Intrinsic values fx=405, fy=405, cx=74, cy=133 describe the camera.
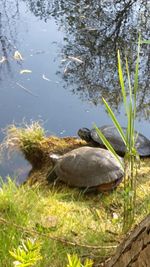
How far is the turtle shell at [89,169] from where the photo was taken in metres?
2.88

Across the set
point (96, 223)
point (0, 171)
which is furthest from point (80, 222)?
point (0, 171)

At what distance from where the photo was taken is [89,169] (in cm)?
294

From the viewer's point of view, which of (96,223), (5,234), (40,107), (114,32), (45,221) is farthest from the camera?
(114,32)

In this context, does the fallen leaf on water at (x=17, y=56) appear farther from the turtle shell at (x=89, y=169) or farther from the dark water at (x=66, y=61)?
the turtle shell at (x=89, y=169)

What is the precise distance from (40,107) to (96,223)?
2066 mm

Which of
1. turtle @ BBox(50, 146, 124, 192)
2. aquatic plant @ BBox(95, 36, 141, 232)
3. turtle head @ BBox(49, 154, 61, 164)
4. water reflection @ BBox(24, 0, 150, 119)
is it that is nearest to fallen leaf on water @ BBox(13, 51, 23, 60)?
water reflection @ BBox(24, 0, 150, 119)

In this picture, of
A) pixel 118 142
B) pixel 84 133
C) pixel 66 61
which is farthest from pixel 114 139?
pixel 66 61

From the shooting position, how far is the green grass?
4.63 ft

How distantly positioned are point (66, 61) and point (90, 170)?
2143mm

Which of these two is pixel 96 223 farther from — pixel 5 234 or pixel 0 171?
pixel 0 171

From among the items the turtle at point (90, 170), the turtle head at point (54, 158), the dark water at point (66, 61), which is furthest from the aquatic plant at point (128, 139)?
the dark water at point (66, 61)

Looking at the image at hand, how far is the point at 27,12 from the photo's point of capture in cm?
597

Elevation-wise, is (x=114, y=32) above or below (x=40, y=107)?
above

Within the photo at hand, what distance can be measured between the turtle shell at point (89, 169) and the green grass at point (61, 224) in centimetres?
14
